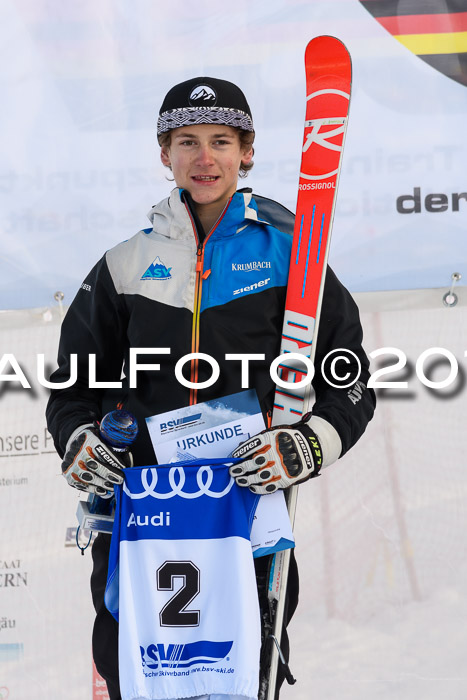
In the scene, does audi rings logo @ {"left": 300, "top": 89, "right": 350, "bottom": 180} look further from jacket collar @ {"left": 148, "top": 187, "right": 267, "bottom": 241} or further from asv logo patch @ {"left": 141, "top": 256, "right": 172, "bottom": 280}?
asv logo patch @ {"left": 141, "top": 256, "right": 172, "bottom": 280}

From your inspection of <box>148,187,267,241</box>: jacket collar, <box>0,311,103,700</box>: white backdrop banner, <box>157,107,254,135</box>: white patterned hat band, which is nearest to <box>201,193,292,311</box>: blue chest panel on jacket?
<box>148,187,267,241</box>: jacket collar

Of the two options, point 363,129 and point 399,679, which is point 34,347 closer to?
point 363,129

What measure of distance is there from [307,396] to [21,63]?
1.74 meters

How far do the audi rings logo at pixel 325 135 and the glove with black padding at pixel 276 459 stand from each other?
653 millimetres

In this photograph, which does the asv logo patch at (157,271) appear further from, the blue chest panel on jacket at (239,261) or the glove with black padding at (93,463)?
the glove with black padding at (93,463)

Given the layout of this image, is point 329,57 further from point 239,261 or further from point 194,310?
point 194,310

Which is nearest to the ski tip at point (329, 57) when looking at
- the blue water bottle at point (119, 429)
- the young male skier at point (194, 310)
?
the young male skier at point (194, 310)

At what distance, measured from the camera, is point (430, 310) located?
2959 millimetres

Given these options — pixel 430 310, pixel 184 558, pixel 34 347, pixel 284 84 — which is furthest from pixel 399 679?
pixel 284 84

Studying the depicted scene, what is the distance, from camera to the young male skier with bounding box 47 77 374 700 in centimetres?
188

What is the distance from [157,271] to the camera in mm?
1961

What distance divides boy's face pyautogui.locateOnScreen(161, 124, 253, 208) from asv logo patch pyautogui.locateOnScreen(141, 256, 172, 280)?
17 cm

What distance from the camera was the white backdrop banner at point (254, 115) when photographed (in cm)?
288

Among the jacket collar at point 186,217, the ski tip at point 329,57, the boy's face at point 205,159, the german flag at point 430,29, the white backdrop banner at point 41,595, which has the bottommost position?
the white backdrop banner at point 41,595
